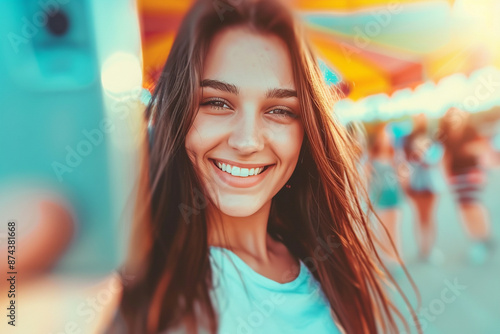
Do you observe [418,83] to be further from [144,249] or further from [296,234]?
[144,249]

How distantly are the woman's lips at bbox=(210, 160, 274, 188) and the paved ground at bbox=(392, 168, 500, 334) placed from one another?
46cm

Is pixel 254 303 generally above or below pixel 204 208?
below

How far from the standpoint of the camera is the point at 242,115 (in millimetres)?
902

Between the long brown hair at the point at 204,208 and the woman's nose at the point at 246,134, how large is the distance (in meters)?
0.11

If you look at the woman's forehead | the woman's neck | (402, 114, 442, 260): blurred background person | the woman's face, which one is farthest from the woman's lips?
(402, 114, 442, 260): blurred background person

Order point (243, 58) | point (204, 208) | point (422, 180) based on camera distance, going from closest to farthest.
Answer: point (243, 58)
point (204, 208)
point (422, 180)

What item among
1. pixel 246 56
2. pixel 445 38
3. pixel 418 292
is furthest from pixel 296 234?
pixel 445 38

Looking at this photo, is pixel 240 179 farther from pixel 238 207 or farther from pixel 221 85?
pixel 221 85

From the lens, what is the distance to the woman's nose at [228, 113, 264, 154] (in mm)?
899

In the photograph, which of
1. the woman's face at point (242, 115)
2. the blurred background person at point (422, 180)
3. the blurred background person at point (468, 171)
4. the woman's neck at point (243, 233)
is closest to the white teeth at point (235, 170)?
the woman's face at point (242, 115)

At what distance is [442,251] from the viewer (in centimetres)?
116

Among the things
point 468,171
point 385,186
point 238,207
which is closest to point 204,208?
point 238,207

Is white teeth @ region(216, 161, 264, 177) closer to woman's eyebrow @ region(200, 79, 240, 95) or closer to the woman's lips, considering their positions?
the woman's lips

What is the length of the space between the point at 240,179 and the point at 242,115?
0.54ft
